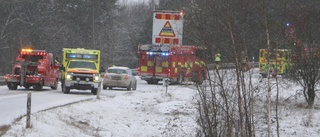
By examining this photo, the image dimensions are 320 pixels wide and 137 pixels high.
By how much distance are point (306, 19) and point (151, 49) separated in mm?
22080

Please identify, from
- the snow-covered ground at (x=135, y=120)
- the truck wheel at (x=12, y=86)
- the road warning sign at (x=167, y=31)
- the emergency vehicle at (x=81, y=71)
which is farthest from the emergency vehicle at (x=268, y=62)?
the truck wheel at (x=12, y=86)

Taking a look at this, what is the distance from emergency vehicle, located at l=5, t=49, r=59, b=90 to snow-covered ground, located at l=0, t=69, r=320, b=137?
652 centimetres

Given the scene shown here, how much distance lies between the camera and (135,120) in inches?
803

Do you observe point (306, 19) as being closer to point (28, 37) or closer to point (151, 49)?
point (151, 49)

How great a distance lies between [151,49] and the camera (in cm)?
4188

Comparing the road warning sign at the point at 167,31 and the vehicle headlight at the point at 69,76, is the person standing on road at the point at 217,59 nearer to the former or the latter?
the road warning sign at the point at 167,31

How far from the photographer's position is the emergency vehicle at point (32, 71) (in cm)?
2989

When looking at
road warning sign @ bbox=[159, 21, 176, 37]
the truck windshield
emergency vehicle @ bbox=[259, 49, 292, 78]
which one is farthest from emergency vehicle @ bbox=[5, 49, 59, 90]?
emergency vehicle @ bbox=[259, 49, 292, 78]

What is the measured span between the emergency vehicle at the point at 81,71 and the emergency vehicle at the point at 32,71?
4.90 feet

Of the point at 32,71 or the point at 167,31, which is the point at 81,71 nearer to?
the point at 32,71

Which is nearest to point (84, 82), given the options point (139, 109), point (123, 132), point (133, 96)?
point (133, 96)

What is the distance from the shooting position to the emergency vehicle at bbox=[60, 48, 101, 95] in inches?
1129

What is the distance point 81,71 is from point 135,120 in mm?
9218

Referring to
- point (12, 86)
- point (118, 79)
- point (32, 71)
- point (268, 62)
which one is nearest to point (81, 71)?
point (32, 71)
